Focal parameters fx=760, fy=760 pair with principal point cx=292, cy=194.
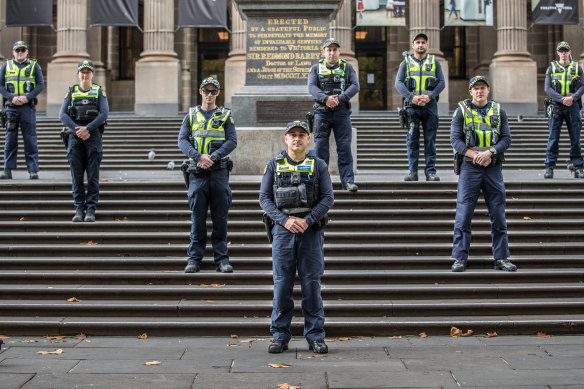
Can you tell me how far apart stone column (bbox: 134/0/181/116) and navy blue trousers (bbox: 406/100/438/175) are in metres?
16.5

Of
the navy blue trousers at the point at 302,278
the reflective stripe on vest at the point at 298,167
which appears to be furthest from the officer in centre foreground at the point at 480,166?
the reflective stripe on vest at the point at 298,167

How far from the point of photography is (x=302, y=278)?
22.5ft

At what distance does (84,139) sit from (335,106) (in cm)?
353

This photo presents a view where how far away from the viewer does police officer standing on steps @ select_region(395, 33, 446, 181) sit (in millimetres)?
11781

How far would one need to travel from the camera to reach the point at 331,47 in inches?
422

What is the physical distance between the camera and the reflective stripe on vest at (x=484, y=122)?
8797 millimetres

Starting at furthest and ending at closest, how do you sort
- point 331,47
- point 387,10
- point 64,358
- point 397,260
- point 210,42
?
point 210,42 → point 387,10 → point 331,47 → point 397,260 → point 64,358

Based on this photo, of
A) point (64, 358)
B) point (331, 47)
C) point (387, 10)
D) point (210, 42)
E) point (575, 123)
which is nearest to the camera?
point (64, 358)

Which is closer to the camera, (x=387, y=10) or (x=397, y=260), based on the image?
(x=397, y=260)

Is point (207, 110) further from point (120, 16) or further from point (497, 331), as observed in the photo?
point (120, 16)

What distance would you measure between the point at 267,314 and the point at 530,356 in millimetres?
2685

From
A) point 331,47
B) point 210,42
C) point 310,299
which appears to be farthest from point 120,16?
point 310,299

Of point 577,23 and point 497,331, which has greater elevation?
point 577,23

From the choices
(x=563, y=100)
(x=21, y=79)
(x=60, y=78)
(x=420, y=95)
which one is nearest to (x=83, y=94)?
(x=21, y=79)
